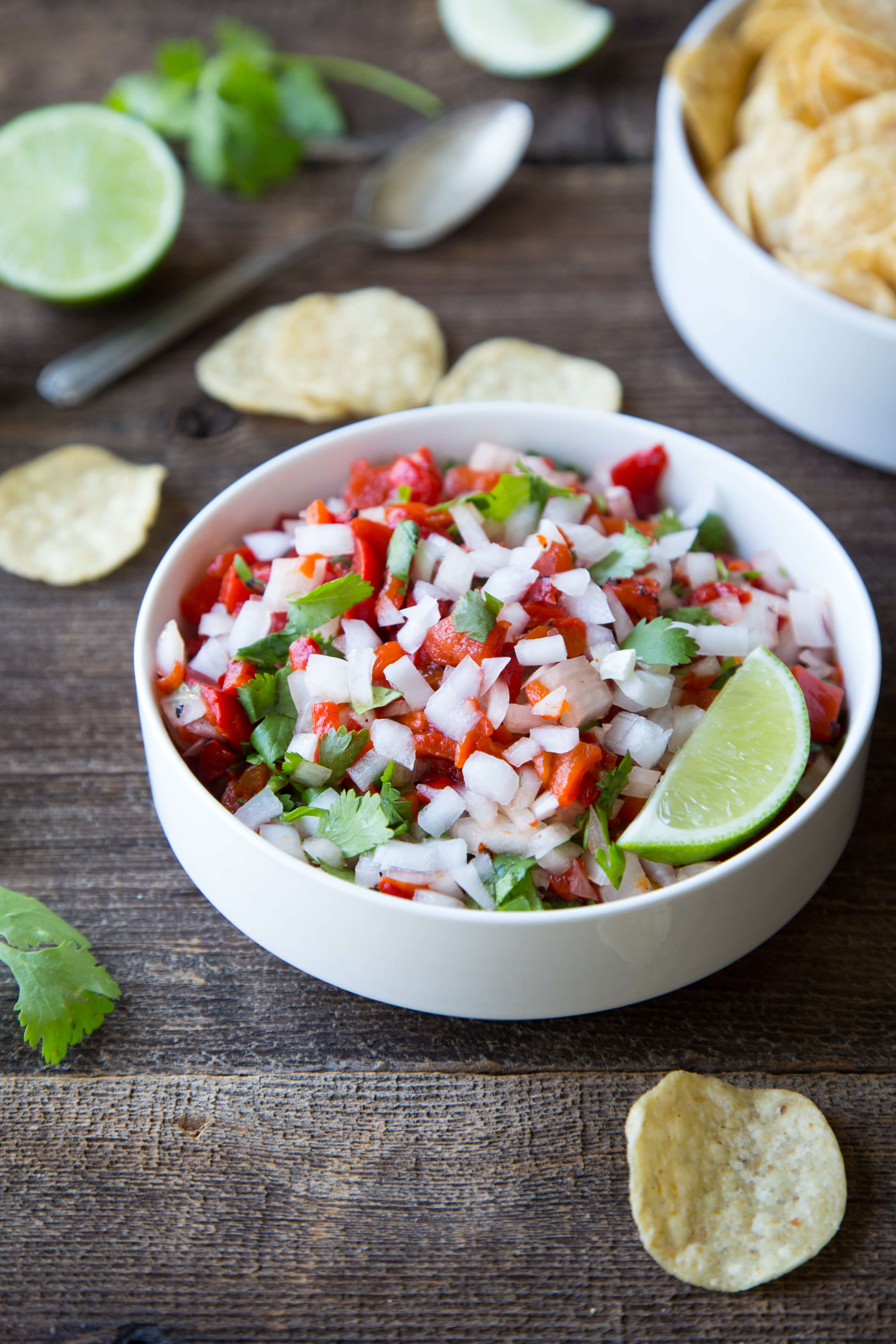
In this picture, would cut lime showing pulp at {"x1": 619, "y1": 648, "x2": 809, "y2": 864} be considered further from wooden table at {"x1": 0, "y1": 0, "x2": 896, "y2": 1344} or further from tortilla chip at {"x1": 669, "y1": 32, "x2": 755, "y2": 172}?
tortilla chip at {"x1": 669, "y1": 32, "x2": 755, "y2": 172}

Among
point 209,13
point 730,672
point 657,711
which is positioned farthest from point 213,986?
point 209,13

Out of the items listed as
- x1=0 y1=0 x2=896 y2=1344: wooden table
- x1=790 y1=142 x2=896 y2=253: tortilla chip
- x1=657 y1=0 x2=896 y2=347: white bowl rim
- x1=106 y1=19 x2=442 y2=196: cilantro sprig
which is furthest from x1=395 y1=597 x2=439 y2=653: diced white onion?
x1=106 y1=19 x2=442 y2=196: cilantro sprig

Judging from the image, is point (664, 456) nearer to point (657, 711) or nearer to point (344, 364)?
point (657, 711)

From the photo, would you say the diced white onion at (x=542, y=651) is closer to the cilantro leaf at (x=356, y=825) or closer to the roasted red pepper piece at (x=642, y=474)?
the cilantro leaf at (x=356, y=825)

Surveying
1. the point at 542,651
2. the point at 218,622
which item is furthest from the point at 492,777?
the point at 218,622

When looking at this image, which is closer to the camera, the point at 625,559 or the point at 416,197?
the point at 625,559

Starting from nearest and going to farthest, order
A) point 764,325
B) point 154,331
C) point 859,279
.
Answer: point 859,279 → point 764,325 → point 154,331

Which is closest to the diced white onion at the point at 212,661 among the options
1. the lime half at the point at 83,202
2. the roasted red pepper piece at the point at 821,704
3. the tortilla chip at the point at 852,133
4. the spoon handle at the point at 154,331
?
the roasted red pepper piece at the point at 821,704

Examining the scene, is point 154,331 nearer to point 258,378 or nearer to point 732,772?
point 258,378
